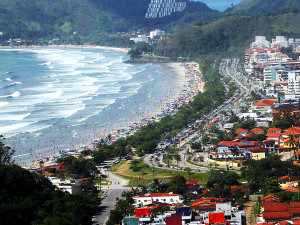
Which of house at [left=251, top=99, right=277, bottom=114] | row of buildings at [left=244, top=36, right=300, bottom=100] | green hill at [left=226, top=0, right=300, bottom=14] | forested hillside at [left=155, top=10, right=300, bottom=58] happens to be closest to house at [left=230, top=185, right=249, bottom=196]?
house at [left=251, top=99, right=277, bottom=114]

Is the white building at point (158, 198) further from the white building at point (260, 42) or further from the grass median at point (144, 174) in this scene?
the white building at point (260, 42)

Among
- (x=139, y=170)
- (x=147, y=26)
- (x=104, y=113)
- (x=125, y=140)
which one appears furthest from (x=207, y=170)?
(x=147, y=26)

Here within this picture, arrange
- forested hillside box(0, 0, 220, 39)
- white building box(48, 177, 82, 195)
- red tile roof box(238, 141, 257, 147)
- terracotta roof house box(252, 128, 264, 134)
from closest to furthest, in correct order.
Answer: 1. white building box(48, 177, 82, 195)
2. red tile roof box(238, 141, 257, 147)
3. terracotta roof house box(252, 128, 264, 134)
4. forested hillside box(0, 0, 220, 39)

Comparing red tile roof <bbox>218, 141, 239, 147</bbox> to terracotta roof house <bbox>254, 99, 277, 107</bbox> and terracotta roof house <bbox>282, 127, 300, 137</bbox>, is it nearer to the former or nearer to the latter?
terracotta roof house <bbox>282, 127, 300, 137</bbox>

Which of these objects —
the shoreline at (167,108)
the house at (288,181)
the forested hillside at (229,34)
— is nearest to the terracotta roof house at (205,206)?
the house at (288,181)

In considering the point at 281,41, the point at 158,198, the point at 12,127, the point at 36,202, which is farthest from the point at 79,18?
the point at 36,202

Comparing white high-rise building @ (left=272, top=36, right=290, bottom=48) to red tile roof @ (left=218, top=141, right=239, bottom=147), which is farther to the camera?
white high-rise building @ (left=272, top=36, right=290, bottom=48)
